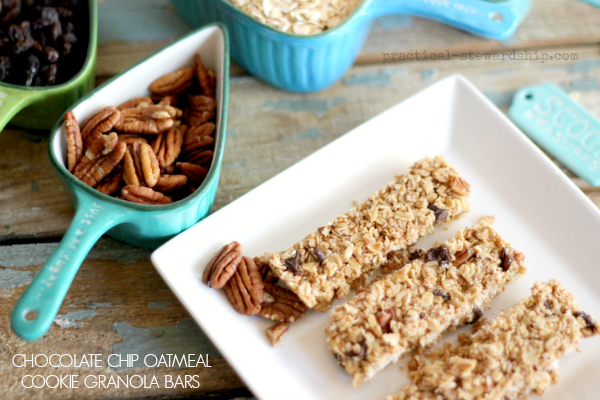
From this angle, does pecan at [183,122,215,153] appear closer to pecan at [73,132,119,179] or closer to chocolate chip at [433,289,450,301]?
pecan at [73,132,119,179]

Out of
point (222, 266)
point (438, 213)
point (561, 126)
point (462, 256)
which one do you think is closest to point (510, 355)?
A: point (462, 256)

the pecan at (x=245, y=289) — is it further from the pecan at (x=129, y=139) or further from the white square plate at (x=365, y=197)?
the pecan at (x=129, y=139)

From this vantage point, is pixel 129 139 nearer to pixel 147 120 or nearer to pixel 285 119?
pixel 147 120

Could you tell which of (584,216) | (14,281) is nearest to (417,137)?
(584,216)

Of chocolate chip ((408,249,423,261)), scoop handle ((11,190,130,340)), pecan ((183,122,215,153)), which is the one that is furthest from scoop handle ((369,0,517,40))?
scoop handle ((11,190,130,340))

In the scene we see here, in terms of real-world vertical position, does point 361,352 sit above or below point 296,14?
below

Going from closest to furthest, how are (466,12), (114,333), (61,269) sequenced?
(61,269) → (114,333) → (466,12)

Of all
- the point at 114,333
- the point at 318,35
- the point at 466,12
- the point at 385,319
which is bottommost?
the point at 114,333
